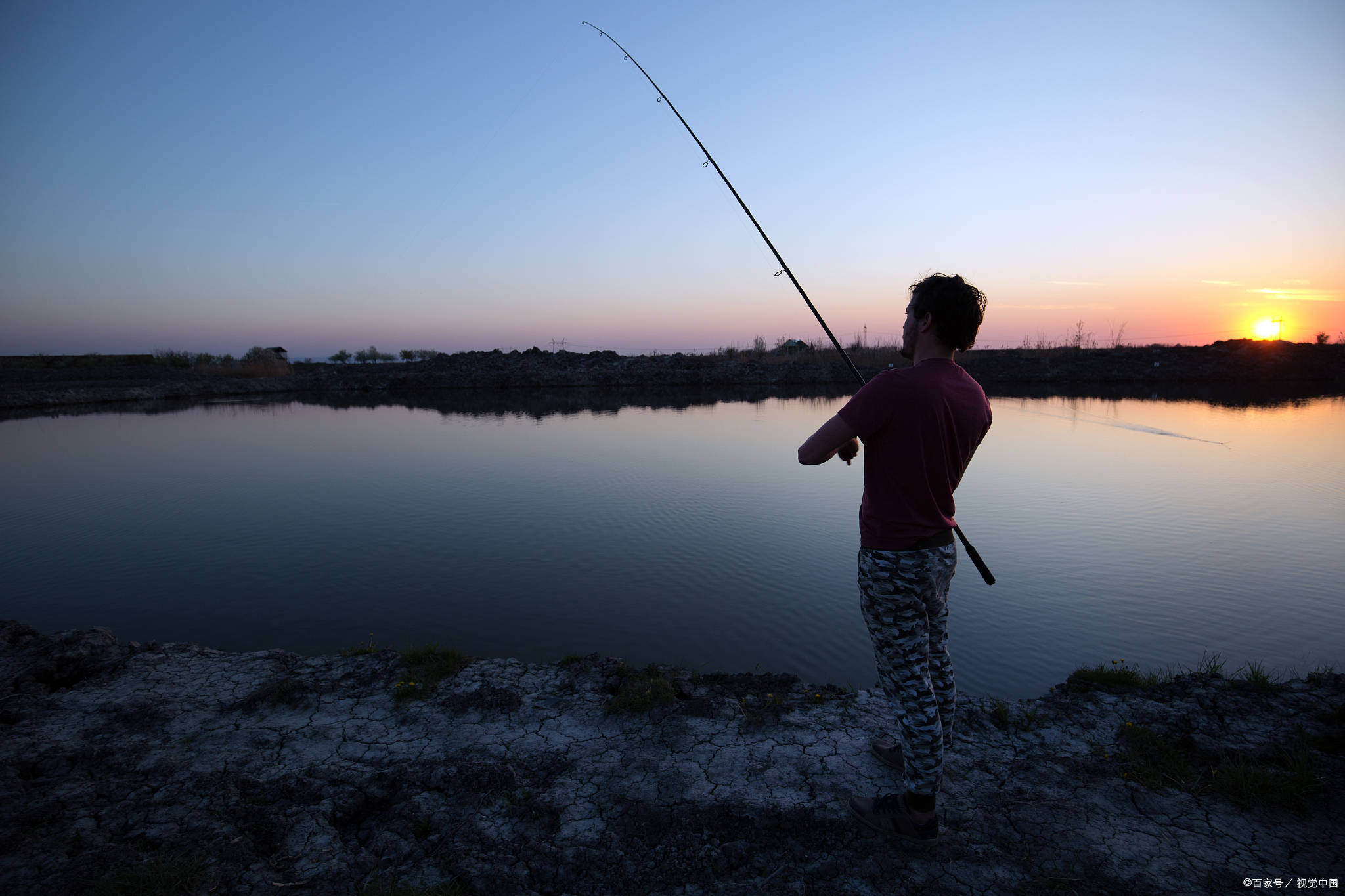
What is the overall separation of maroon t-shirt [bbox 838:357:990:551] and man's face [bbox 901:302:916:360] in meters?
0.09

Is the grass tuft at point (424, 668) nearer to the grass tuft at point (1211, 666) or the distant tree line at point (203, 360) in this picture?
the grass tuft at point (1211, 666)

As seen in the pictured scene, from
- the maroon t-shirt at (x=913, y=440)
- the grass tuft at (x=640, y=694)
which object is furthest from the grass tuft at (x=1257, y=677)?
the grass tuft at (x=640, y=694)

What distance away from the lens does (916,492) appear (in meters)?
2.04

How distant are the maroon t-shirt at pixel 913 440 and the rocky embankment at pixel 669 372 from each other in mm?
24275

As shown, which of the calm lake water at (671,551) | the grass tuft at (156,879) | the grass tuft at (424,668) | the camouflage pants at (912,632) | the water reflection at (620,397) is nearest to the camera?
the grass tuft at (156,879)

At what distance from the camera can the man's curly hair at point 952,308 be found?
2.05m

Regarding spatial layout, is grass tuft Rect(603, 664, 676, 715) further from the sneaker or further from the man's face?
the man's face

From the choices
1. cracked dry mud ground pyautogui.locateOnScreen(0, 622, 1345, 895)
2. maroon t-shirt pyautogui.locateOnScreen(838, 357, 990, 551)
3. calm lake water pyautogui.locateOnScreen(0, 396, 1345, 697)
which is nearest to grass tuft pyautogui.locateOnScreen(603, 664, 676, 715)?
cracked dry mud ground pyautogui.locateOnScreen(0, 622, 1345, 895)

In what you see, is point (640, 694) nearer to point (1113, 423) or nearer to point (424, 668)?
point (424, 668)

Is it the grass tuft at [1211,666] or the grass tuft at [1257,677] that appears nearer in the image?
the grass tuft at [1257,677]

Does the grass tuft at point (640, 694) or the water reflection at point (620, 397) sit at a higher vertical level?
the water reflection at point (620, 397)

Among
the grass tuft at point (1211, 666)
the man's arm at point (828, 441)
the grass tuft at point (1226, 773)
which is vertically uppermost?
the man's arm at point (828, 441)

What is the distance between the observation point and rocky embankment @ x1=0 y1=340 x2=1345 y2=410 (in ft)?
80.1

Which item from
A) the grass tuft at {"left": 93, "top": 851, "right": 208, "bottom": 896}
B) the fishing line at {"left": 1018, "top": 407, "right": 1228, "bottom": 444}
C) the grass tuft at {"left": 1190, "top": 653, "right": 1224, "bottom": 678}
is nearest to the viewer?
the grass tuft at {"left": 93, "top": 851, "right": 208, "bottom": 896}
